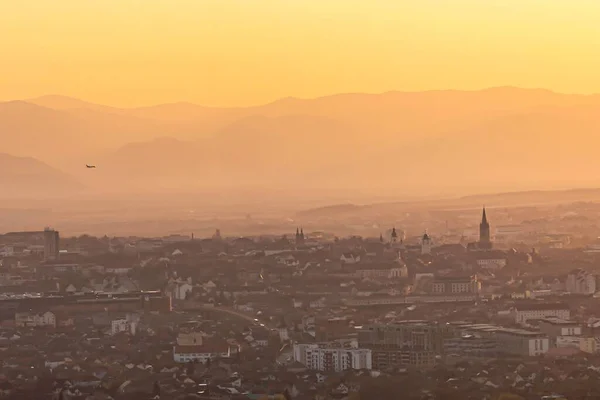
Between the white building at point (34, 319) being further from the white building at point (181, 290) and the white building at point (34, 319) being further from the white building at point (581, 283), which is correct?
the white building at point (581, 283)

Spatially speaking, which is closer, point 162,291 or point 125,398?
point 125,398

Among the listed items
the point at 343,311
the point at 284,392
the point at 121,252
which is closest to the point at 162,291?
the point at 343,311

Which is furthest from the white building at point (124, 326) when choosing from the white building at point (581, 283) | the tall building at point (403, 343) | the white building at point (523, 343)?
the white building at point (581, 283)

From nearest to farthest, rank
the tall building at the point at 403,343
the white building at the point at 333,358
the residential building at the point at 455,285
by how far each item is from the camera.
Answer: the white building at the point at 333,358 < the tall building at the point at 403,343 < the residential building at the point at 455,285

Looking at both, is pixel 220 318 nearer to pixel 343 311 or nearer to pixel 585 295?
pixel 343 311

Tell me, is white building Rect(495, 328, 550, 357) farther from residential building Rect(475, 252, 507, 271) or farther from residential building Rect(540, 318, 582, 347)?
residential building Rect(475, 252, 507, 271)
